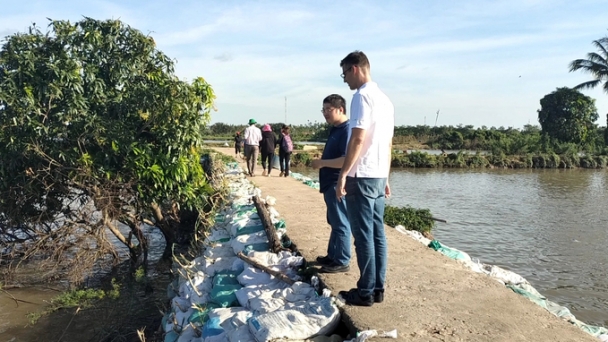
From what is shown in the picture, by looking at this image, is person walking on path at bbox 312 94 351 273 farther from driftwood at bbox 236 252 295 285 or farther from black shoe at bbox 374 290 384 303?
black shoe at bbox 374 290 384 303

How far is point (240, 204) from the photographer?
26.8 ft

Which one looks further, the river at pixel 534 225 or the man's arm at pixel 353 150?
the river at pixel 534 225

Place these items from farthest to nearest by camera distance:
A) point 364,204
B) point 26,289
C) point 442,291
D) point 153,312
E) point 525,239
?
point 525,239 → point 26,289 → point 153,312 → point 442,291 → point 364,204

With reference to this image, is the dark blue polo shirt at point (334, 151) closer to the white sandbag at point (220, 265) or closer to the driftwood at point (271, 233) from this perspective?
the driftwood at point (271, 233)

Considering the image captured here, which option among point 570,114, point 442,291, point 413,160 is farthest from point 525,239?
point 570,114

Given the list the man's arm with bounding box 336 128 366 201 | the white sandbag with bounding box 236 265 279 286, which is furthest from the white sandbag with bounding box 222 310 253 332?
the man's arm with bounding box 336 128 366 201

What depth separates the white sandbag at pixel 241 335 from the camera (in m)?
3.31

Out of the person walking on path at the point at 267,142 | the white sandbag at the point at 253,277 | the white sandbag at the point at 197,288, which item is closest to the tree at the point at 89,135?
the white sandbag at the point at 197,288

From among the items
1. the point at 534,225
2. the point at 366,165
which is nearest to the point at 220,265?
the point at 366,165

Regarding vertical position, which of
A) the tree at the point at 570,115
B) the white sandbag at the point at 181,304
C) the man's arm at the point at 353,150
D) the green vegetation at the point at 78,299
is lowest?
the green vegetation at the point at 78,299

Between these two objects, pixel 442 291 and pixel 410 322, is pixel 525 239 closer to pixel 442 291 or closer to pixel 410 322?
pixel 442 291

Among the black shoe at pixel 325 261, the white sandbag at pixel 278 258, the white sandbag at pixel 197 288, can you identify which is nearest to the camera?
the black shoe at pixel 325 261

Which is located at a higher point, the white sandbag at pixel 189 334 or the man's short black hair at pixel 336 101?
the man's short black hair at pixel 336 101

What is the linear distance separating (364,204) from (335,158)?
94 cm
